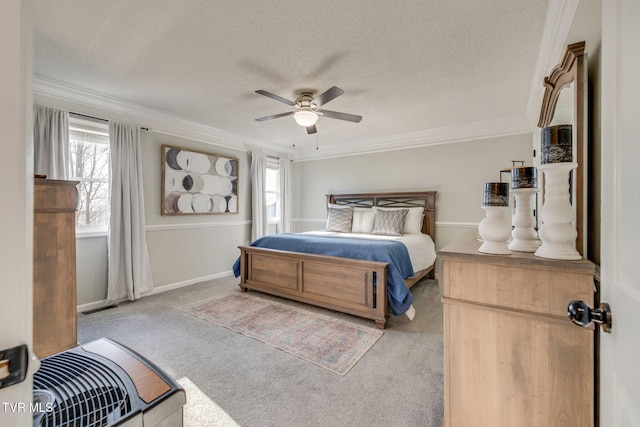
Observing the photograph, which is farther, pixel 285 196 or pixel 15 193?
pixel 285 196

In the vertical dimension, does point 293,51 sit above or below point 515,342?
above

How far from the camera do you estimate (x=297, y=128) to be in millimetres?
4414

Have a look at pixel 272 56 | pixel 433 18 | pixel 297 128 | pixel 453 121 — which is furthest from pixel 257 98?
pixel 453 121

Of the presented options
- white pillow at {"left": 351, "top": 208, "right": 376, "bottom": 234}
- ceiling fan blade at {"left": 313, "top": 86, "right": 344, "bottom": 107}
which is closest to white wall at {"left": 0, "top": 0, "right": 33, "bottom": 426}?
ceiling fan blade at {"left": 313, "top": 86, "right": 344, "bottom": 107}

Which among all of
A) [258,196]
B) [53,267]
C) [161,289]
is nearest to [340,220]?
[258,196]

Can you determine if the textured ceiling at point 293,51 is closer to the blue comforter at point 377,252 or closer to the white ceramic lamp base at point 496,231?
the white ceramic lamp base at point 496,231

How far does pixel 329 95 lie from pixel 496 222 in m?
1.82

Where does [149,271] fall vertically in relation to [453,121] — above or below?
below

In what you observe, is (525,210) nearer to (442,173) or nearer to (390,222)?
(390,222)

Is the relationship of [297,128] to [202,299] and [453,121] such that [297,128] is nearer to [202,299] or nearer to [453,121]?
[453,121]

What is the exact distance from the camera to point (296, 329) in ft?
8.63

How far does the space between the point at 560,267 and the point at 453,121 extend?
3571 millimetres

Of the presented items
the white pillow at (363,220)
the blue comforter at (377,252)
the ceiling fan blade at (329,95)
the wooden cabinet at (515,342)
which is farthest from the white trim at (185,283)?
the wooden cabinet at (515,342)
